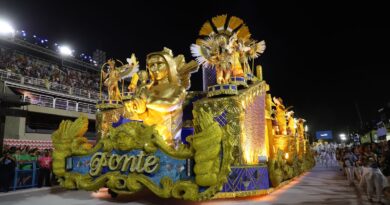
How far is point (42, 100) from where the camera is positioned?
69.6 ft

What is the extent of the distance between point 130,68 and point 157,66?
248 cm

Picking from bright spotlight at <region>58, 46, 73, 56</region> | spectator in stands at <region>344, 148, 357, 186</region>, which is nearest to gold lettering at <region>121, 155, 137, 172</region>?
spectator in stands at <region>344, 148, 357, 186</region>

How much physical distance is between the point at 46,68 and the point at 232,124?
23973 millimetres

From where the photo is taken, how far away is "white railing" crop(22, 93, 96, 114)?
20334 mm

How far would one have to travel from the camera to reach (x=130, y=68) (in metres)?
9.63

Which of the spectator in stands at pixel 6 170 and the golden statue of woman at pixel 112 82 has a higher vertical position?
the golden statue of woman at pixel 112 82

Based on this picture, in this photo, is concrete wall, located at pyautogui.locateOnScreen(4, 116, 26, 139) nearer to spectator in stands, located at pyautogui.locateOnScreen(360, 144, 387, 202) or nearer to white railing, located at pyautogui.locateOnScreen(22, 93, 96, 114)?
white railing, located at pyautogui.locateOnScreen(22, 93, 96, 114)

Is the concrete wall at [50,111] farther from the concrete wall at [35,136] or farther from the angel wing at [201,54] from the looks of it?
the angel wing at [201,54]

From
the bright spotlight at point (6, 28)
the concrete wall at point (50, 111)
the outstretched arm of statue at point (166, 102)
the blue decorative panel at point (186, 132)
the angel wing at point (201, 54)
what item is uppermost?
the bright spotlight at point (6, 28)

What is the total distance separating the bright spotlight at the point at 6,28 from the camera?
22.7 metres

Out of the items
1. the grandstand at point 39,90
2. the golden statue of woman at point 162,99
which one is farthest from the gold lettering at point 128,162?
the grandstand at point 39,90

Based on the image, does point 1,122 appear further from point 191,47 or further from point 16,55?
point 191,47

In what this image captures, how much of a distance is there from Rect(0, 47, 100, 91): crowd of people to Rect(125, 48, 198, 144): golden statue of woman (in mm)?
17157

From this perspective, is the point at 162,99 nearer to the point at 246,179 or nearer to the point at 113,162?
the point at 113,162
